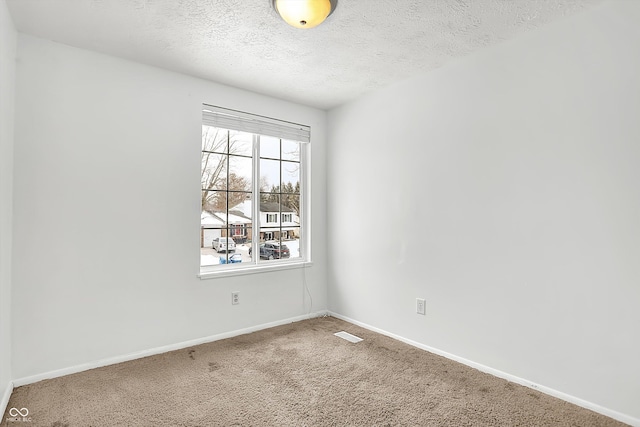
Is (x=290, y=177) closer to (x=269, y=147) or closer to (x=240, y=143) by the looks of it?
(x=269, y=147)

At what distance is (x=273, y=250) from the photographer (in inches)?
150

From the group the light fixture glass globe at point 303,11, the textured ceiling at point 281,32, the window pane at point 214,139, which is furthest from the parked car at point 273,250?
the light fixture glass globe at point 303,11

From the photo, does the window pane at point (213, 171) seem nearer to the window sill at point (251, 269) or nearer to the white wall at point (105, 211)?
the white wall at point (105, 211)

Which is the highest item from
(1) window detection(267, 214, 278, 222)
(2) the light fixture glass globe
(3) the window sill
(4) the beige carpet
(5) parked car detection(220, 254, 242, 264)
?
(2) the light fixture glass globe

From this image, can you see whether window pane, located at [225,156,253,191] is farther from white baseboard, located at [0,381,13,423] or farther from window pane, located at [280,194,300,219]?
white baseboard, located at [0,381,13,423]

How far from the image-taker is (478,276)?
2.68 metres

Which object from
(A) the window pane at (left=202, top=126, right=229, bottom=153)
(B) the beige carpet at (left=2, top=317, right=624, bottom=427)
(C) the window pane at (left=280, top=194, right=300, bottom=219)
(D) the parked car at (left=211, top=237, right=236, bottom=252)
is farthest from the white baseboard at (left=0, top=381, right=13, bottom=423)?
(C) the window pane at (left=280, top=194, right=300, bottom=219)

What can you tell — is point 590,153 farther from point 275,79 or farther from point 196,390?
point 196,390

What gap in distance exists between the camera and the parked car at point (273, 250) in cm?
372

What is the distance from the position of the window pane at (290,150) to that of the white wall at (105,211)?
0.78m

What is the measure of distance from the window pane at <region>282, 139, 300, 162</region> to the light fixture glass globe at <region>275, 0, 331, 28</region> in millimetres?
1781

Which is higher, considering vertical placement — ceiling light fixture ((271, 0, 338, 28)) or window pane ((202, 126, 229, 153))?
ceiling light fixture ((271, 0, 338, 28))

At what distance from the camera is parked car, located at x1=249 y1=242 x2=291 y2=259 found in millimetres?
3724

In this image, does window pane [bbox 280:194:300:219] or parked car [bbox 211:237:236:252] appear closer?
parked car [bbox 211:237:236:252]
